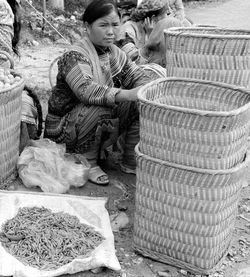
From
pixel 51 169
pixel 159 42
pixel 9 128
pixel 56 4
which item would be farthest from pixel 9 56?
pixel 56 4

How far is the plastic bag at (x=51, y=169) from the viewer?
137 inches

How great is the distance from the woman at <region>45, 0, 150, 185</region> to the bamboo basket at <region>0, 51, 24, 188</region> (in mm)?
333

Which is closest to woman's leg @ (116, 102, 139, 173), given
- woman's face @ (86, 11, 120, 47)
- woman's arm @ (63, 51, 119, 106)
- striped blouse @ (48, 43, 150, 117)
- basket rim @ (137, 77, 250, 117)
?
striped blouse @ (48, 43, 150, 117)

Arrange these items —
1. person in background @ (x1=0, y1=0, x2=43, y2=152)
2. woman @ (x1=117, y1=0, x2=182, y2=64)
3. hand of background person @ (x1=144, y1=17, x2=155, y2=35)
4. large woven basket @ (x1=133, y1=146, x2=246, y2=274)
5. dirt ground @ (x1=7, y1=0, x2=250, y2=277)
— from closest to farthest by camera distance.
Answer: large woven basket @ (x1=133, y1=146, x2=246, y2=274)
dirt ground @ (x1=7, y1=0, x2=250, y2=277)
person in background @ (x1=0, y1=0, x2=43, y2=152)
woman @ (x1=117, y1=0, x2=182, y2=64)
hand of background person @ (x1=144, y1=17, x2=155, y2=35)

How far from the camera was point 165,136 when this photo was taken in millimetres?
2600

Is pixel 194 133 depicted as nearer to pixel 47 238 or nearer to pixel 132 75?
pixel 47 238

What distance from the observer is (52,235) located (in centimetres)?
281

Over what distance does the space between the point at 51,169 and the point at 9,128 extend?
41 cm

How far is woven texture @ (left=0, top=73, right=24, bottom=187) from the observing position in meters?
3.27

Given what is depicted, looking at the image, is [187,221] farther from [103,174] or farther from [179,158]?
[103,174]

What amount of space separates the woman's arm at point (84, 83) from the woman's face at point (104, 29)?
0.18m

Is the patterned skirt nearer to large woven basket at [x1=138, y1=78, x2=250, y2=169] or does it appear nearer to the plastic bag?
the plastic bag

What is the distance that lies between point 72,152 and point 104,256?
125 cm

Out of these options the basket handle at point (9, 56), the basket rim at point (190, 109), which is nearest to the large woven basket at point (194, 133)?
the basket rim at point (190, 109)
